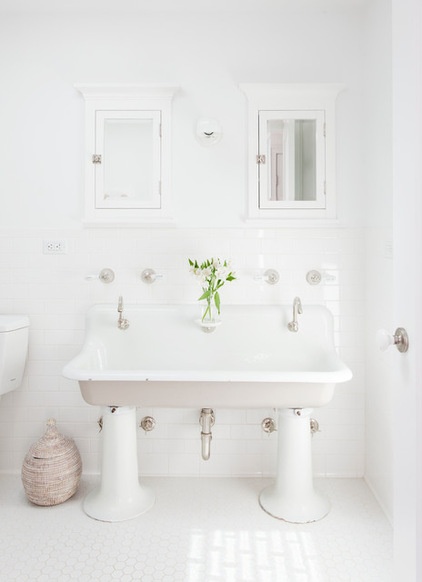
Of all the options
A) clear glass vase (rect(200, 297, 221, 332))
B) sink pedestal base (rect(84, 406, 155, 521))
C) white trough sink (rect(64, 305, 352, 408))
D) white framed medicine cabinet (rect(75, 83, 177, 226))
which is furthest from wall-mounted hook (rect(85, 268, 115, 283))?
sink pedestal base (rect(84, 406, 155, 521))

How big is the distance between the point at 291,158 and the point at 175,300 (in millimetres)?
1018

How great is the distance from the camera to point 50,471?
2.17m

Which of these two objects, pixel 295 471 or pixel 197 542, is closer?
pixel 197 542

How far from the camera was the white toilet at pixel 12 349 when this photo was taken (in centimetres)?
224

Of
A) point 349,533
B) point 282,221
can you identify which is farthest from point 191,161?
point 349,533

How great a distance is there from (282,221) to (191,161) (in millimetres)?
608

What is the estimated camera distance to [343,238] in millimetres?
2445

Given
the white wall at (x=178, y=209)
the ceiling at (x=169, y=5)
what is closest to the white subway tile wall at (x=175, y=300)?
the white wall at (x=178, y=209)

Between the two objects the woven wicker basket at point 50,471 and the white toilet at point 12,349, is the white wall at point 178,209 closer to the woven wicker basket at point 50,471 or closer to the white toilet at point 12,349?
the white toilet at point 12,349

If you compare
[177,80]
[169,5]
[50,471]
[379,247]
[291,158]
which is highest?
[169,5]

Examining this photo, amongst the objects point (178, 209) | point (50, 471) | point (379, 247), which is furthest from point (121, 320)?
point (379, 247)

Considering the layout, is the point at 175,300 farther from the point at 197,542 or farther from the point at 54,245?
the point at 197,542

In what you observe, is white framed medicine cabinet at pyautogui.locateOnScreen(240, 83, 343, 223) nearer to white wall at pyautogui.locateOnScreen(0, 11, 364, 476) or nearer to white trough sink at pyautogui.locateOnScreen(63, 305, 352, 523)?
white wall at pyautogui.locateOnScreen(0, 11, 364, 476)

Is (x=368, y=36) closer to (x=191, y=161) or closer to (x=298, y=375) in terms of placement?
(x=191, y=161)
